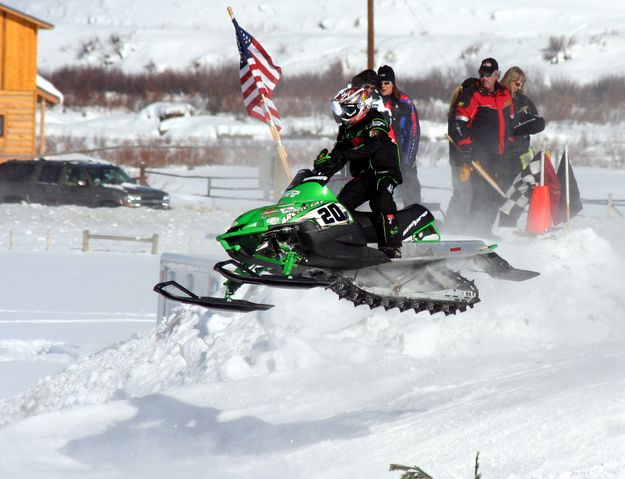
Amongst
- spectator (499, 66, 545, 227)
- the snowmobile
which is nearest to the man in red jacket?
spectator (499, 66, 545, 227)

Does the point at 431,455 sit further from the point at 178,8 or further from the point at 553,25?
the point at 178,8

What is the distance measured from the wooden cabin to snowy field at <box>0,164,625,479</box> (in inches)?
919

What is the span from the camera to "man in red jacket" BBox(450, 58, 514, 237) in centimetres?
1166

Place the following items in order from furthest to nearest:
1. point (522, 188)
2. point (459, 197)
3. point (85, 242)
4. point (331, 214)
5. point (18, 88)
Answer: point (18, 88) < point (85, 242) < point (459, 197) < point (522, 188) < point (331, 214)

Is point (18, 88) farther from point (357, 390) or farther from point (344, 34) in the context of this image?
point (344, 34)

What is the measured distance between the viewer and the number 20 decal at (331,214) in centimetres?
689

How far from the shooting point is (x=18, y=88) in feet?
114

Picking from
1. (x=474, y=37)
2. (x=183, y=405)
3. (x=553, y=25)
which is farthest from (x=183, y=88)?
(x=183, y=405)

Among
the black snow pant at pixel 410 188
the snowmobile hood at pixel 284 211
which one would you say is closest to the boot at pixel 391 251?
the snowmobile hood at pixel 284 211

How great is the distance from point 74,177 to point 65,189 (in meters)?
0.37

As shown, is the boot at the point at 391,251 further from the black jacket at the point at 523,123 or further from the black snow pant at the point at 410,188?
the black jacket at the point at 523,123

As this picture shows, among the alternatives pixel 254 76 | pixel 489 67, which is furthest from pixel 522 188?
pixel 254 76

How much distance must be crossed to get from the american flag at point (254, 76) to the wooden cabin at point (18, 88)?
2313 cm

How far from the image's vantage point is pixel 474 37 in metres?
64.8
